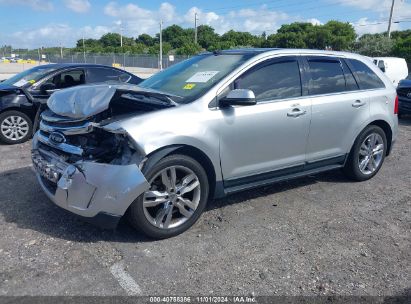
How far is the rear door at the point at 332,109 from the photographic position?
451cm

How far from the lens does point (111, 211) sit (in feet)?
10.6

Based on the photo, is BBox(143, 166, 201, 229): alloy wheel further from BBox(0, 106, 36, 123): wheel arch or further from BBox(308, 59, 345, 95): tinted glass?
BBox(0, 106, 36, 123): wheel arch

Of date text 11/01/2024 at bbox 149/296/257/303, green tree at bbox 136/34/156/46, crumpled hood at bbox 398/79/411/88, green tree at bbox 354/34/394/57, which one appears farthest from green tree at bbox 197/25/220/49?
date text 11/01/2024 at bbox 149/296/257/303

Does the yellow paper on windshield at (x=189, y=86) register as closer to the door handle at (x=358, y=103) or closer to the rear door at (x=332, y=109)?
the rear door at (x=332, y=109)

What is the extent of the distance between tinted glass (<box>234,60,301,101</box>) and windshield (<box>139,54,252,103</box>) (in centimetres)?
20

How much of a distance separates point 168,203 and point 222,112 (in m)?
1.02

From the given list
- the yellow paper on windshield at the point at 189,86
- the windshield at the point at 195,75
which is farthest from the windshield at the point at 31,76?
the yellow paper on windshield at the point at 189,86

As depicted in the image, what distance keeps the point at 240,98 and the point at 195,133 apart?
541mm

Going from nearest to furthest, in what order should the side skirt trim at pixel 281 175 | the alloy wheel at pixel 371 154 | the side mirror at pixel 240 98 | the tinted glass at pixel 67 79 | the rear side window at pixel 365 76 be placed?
the side mirror at pixel 240 98, the side skirt trim at pixel 281 175, the rear side window at pixel 365 76, the alloy wheel at pixel 371 154, the tinted glass at pixel 67 79

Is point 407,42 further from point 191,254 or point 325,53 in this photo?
point 191,254

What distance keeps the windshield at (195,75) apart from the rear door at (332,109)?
100 cm

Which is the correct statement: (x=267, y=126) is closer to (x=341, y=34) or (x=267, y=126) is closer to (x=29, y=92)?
(x=29, y=92)

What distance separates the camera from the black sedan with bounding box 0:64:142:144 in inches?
280

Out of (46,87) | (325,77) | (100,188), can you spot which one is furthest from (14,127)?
(325,77)
